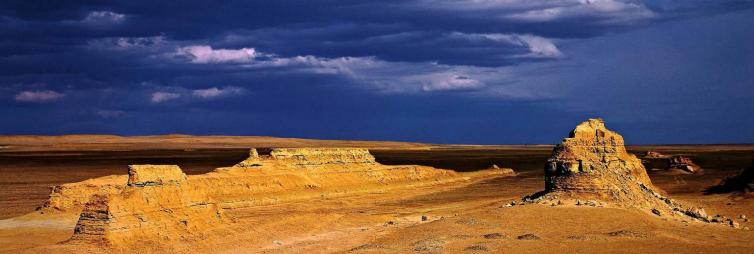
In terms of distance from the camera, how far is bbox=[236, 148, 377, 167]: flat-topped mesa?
5300cm

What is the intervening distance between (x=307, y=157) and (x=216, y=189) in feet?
45.5

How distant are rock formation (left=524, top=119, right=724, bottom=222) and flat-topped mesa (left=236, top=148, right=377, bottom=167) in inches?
1033

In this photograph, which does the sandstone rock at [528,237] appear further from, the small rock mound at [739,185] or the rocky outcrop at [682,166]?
the rocky outcrop at [682,166]

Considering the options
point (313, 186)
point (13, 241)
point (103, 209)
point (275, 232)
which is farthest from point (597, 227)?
point (313, 186)

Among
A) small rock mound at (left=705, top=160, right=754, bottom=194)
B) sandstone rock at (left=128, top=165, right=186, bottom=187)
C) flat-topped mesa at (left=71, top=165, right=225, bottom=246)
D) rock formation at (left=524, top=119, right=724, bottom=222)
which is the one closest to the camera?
flat-topped mesa at (left=71, top=165, right=225, bottom=246)

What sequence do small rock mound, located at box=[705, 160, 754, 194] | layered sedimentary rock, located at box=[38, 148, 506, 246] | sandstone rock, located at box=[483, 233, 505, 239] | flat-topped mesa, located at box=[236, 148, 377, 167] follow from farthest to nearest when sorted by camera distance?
flat-topped mesa, located at box=[236, 148, 377, 167], small rock mound, located at box=[705, 160, 754, 194], sandstone rock, located at box=[483, 233, 505, 239], layered sedimentary rock, located at box=[38, 148, 506, 246]

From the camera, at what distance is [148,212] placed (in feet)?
82.1

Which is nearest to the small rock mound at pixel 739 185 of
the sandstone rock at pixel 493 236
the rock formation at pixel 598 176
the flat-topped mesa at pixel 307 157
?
the rock formation at pixel 598 176

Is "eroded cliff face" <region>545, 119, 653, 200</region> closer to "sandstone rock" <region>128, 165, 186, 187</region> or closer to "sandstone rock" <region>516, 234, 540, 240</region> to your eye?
"sandstone rock" <region>516, 234, 540, 240</region>

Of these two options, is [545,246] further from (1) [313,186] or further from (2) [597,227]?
(1) [313,186]

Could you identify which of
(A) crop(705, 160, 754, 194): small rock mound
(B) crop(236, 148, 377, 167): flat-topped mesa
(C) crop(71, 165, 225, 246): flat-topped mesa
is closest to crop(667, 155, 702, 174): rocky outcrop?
(A) crop(705, 160, 754, 194): small rock mound

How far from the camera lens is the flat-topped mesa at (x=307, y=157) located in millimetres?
53000

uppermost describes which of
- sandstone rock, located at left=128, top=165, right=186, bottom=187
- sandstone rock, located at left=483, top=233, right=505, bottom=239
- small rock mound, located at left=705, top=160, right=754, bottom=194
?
sandstone rock, located at left=128, top=165, right=186, bottom=187

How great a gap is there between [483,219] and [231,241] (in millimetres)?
9479
